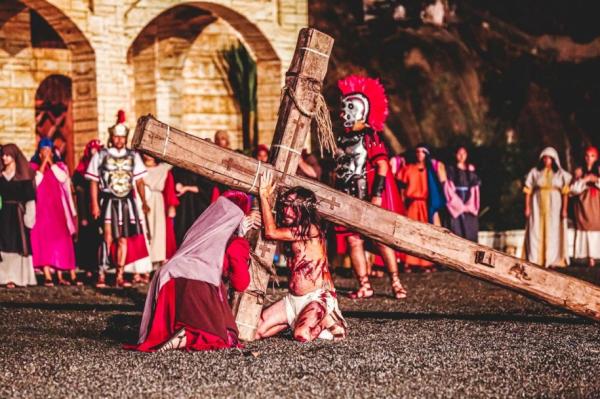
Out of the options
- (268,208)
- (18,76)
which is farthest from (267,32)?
(268,208)

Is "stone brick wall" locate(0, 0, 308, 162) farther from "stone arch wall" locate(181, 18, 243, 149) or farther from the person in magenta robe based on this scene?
the person in magenta robe

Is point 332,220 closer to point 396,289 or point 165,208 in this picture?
point 396,289

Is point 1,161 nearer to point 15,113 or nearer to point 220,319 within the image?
point 15,113

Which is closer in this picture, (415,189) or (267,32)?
(415,189)

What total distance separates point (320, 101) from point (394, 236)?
1.13 meters

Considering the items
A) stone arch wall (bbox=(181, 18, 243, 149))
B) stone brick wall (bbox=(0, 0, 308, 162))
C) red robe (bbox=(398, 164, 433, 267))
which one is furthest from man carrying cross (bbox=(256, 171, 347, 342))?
stone arch wall (bbox=(181, 18, 243, 149))

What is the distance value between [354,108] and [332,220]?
144 inches

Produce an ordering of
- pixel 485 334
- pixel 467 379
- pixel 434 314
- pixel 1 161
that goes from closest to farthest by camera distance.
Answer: pixel 467 379 → pixel 485 334 → pixel 434 314 → pixel 1 161

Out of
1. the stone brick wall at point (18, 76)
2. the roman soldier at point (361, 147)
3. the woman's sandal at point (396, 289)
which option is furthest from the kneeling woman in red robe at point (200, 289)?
the stone brick wall at point (18, 76)

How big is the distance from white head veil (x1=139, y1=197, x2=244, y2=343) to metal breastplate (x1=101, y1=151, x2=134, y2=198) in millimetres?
5879

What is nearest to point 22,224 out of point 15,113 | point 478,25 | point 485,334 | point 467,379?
point 15,113

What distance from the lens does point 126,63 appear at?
1989 cm

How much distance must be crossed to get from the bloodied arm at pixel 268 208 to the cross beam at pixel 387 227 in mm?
48

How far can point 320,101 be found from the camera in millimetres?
8609
